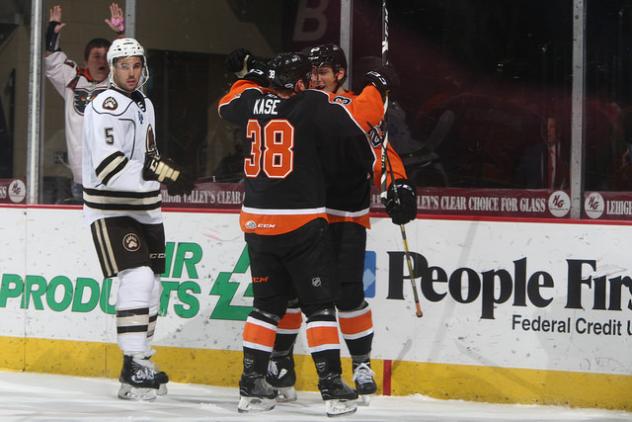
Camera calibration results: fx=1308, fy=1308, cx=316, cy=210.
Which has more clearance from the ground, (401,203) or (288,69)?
(288,69)

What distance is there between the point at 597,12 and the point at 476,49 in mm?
628

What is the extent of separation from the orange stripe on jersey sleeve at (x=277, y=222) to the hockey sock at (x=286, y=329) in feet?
2.08

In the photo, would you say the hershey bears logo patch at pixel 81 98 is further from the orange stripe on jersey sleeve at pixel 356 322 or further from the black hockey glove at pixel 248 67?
the orange stripe on jersey sleeve at pixel 356 322

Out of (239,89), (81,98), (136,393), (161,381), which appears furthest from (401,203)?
(81,98)

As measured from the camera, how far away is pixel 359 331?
19.3ft

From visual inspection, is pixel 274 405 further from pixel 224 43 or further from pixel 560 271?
pixel 224 43

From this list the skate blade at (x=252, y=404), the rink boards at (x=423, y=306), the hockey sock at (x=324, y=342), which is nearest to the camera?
the hockey sock at (x=324, y=342)

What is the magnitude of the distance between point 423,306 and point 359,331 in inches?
17.5

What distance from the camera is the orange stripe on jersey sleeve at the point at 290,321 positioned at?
5.95 metres

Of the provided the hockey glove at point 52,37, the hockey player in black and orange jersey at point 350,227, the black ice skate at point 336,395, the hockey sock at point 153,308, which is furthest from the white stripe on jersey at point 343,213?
the hockey glove at point 52,37

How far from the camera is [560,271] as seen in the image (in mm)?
5969

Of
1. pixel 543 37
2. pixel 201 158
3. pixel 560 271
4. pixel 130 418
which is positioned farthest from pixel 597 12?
pixel 130 418

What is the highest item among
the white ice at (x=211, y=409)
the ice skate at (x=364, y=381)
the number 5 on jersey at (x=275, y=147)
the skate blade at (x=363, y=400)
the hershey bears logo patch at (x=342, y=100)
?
the hershey bears logo patch at (x=342, y=100)

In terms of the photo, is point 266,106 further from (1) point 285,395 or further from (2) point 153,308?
(1) point 285,395
